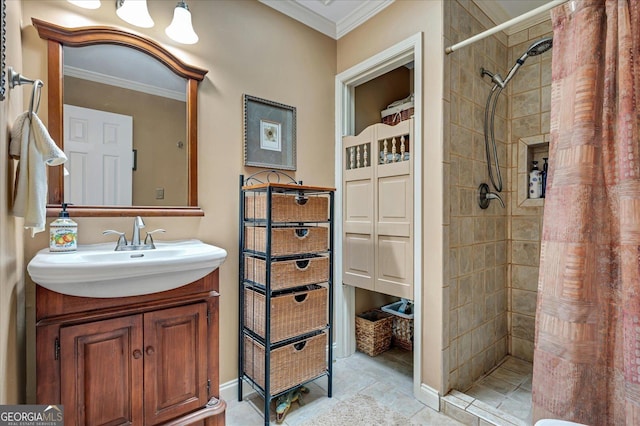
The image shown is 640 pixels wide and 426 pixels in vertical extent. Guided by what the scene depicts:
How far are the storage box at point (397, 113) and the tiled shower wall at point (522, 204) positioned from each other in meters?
0.80

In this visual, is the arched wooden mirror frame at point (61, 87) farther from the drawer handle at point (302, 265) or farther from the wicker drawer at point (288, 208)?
the drawer handle at point (302, 265)

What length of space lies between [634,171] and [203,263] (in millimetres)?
1611

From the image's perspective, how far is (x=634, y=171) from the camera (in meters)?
1.06

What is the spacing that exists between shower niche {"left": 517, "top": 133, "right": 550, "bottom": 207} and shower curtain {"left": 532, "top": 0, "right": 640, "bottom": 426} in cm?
122

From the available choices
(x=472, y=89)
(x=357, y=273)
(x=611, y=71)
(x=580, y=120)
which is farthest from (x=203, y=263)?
(x=472, y=89)

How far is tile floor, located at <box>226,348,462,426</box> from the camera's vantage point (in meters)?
1.69

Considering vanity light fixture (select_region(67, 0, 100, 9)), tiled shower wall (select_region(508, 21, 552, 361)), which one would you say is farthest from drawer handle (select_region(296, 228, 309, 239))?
tiled shower wall (select_region(508, 21, 552, 361))

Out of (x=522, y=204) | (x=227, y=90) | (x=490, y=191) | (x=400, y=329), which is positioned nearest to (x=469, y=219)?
(x=490, y=191)

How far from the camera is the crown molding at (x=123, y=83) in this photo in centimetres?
145

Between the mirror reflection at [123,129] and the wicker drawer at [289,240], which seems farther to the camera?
the wicker drawer at [289,240]

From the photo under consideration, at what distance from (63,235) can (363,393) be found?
5.89 feet

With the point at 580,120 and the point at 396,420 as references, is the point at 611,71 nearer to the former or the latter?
the point at 580,120

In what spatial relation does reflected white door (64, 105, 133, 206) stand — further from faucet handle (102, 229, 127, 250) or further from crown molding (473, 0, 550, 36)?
crown molding (473, 0, 550, 36)

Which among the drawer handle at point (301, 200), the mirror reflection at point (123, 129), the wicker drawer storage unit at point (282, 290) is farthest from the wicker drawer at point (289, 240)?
the mirror reflection at point (123, 129)
